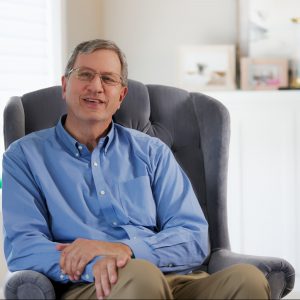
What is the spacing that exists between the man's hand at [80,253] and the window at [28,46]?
124 centimetres

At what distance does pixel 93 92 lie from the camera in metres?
2.02

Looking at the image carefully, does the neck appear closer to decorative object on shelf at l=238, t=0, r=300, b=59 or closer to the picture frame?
the picture frame

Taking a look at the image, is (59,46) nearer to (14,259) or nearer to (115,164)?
(115,164)

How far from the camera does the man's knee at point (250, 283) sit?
1628 millimetres

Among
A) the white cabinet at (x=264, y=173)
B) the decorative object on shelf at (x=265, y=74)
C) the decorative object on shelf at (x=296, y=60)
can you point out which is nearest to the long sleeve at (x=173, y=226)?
the white cabinet at (x=264, y=173)

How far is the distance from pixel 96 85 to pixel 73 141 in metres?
0.19

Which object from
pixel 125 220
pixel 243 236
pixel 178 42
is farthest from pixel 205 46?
pixel 125 220

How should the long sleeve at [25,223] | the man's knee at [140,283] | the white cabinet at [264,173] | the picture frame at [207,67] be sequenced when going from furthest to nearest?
1. the picture frame at [207,67]
2. the white cabinet at [264,173]
3. the long sleeve at [25,223]
4. the man's knee at [140,283]

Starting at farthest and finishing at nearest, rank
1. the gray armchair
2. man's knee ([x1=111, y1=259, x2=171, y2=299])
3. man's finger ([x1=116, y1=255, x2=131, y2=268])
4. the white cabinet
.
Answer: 1. the white cabinet
2. the gray armchair
3. man's finger ([x1=116, y1=255, x2=131, y2=268])
4. man's knee ([x1=111, y1=259, x2=171, y2=299])

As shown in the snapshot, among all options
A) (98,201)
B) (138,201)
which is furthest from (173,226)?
(98,201)

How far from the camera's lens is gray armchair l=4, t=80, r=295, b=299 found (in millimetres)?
2160

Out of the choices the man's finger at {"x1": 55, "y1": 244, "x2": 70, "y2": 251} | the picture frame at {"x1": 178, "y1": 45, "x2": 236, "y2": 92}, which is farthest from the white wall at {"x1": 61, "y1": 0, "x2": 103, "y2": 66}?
the man's finger at {"x1": 55, "y1": 244, "x2": 70, "y2": 251}

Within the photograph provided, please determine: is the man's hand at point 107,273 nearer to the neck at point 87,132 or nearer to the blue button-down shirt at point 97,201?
the blue button-down shirt at point 97,201

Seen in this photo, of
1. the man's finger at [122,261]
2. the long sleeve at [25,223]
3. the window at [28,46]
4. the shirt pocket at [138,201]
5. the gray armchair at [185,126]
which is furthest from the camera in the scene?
the window at [28,46]
